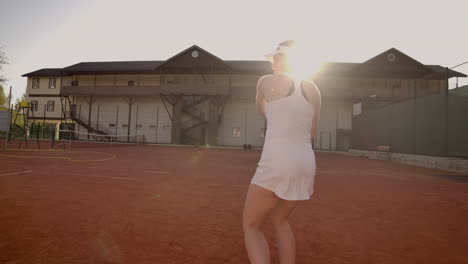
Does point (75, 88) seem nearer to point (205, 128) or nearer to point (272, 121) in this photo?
point (205, 128)

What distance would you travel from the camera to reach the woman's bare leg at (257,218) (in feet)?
5.27

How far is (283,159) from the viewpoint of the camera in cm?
156

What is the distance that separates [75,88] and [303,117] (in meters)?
36.5

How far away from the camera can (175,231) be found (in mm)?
2994

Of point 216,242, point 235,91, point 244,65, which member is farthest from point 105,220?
point 244,65

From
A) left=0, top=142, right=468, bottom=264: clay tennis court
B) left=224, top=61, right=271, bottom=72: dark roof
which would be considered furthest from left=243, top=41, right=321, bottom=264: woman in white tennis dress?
A: left=224, top=61, right=271, bottom=72: dark roof

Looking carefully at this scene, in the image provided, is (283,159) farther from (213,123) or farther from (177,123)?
(177,123)

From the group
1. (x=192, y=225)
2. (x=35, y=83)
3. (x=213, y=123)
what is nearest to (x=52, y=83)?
(x=35, y=83)

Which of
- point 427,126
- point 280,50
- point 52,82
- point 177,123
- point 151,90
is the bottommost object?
point 280,50

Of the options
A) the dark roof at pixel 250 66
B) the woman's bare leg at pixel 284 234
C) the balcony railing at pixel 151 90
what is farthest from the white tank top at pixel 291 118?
the dark roof at pixel 250 66

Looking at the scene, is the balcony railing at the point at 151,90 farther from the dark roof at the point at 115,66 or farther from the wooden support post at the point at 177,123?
the dark roof at the point at 115,66

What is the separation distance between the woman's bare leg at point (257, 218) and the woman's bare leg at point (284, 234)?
16cm

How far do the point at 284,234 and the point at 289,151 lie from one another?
2.15ft

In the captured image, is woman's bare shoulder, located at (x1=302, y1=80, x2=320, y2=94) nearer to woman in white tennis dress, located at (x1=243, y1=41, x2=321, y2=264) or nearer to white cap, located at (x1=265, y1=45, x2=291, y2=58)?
woman in white tennis dress, located at (x1=243, y1=41, x2=321, y2=264)
